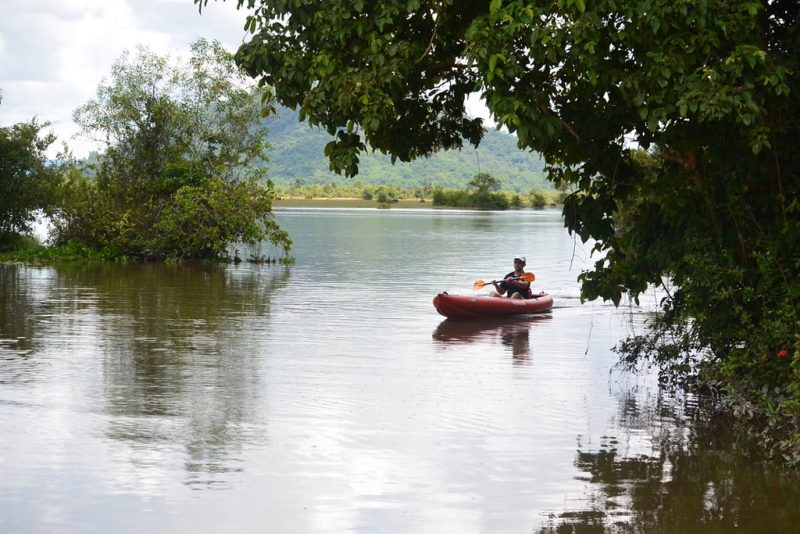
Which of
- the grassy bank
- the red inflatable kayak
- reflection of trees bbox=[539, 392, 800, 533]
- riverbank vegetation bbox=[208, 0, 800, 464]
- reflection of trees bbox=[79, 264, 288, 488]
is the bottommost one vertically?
reflection of trees bbox=[539, 392, 800, 533]

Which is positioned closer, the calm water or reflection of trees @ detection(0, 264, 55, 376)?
the calm water

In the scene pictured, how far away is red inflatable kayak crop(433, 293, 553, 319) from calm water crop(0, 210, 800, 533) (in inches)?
14.5

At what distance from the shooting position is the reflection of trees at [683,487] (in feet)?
26.4

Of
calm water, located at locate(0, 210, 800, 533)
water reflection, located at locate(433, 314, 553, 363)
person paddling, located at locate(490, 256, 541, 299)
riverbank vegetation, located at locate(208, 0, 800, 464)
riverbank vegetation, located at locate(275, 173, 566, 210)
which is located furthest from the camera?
riverbank vegetation, located at locate(275, 173, 566, 210)

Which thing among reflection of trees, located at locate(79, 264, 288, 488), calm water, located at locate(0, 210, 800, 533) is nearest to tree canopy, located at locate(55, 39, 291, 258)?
reflection of trees, located at locate(79, 264, 288, 488)

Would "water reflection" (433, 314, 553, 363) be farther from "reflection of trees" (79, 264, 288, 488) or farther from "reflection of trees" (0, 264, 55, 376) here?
"reflection of trees" (0, 264, 55, 376)

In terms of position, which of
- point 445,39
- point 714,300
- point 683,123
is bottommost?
point 714,300

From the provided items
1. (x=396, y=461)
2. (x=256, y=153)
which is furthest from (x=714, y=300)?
(x=256, y=153)

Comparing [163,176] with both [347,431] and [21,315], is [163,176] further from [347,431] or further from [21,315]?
[347,431]

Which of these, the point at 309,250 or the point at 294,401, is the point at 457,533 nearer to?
the point at 294,401

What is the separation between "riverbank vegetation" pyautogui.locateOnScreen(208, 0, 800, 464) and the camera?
941 centimetres

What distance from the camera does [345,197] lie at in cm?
16425

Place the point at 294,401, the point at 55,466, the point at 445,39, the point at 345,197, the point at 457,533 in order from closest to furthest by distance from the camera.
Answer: the point at 457,533
the point at 55,466
the point at 445,39
the point at 294,401
the point at 345,197

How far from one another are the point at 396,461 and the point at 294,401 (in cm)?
280
